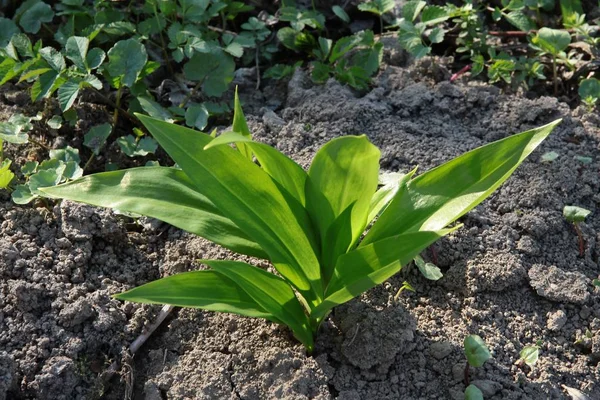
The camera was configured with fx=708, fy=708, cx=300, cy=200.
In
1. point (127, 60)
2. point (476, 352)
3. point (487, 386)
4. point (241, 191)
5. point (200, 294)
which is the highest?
point (241, 191)

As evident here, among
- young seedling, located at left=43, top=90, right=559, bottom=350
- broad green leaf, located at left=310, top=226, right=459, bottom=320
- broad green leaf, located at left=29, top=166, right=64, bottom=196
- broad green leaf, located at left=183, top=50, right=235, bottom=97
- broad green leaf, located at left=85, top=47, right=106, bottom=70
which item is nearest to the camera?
broad green leaf, located at left=310, top=226, right=459, bottom=320

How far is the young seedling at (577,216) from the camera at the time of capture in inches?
76.8

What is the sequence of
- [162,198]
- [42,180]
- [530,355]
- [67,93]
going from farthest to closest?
[67,93], [42,180], [530,355], [162,198]

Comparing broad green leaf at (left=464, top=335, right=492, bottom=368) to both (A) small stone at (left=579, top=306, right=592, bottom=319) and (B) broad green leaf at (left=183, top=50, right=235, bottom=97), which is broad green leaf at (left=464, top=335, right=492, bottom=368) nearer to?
(A) small stone at (left=579, top=306, right=592, bottom=319)

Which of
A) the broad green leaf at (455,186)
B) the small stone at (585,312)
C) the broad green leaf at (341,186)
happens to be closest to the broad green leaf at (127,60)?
the broad green leaf at (341,186)

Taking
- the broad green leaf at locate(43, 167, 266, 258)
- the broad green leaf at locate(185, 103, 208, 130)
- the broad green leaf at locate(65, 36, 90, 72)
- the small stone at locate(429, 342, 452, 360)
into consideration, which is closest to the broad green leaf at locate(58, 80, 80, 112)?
→ the broad green leaf at locate(65, 36, 90, 72)

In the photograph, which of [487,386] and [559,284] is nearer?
[487,386]

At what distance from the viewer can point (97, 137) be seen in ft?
7.25

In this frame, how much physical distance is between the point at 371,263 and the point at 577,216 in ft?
2.61

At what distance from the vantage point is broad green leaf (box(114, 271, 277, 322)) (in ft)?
4.92

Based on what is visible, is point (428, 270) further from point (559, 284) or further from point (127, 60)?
point (127, 60)

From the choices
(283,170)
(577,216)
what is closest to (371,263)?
(283,170)

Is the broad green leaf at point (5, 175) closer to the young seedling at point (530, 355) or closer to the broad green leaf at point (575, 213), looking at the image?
the young seedling at point (530, 355)

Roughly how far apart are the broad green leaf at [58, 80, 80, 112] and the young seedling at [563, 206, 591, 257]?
1450 mm
